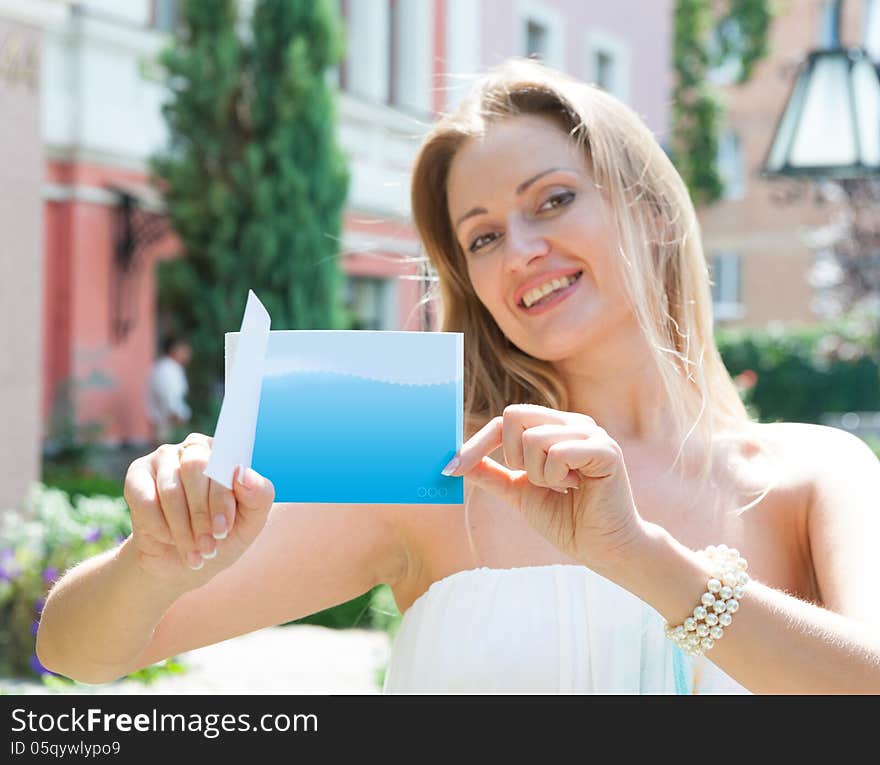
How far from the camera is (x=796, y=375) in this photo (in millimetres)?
20891

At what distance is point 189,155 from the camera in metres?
9.57

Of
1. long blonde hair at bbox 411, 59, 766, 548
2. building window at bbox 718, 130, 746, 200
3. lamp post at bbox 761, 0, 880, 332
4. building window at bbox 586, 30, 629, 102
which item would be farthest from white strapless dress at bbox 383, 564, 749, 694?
building window at bbox 718, 130, 746, 200

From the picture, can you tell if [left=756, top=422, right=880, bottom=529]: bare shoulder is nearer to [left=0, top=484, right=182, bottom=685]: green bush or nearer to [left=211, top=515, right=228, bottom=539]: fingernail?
[left=211, top=515, right=228, bottom=539]: fingernail

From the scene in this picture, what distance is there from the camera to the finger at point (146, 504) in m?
1.33

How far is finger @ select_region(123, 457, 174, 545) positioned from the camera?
4.37ft

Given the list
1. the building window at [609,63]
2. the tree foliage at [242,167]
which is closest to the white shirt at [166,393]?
the tree foliage at [242,167]

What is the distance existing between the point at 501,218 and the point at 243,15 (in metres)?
8.92

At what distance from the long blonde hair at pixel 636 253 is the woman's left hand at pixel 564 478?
0.50 m

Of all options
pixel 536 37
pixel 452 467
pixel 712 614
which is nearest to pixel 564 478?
pixel 452 467

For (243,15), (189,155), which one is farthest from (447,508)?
(243,15)

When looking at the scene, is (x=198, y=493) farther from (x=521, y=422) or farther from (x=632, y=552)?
(x=632, y=552)

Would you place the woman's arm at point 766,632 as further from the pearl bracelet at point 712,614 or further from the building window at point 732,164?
the building window at point 732,164

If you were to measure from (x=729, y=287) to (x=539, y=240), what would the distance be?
2596 cm
